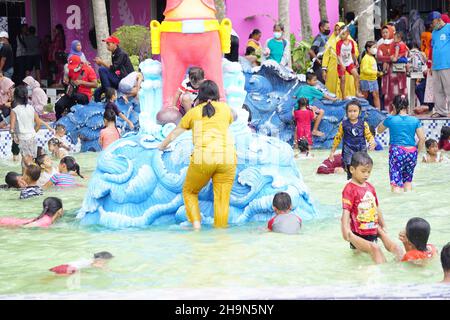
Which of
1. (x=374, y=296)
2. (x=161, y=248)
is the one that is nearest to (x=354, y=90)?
(x=161, y=248)

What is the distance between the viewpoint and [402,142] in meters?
11.2

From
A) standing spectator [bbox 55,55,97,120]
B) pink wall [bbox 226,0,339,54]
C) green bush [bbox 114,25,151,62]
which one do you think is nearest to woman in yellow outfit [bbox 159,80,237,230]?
standing spectator [bbox 55,55,97,120]

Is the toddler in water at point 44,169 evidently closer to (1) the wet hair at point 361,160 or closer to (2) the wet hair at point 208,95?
(2) the wet hair at point 208,95

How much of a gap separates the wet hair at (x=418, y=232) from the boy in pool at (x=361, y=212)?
26 cm

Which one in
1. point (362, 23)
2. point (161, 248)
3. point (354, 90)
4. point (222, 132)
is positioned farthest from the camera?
point (362, 23)

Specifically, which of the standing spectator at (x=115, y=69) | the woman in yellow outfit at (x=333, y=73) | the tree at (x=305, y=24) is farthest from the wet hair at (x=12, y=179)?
the tree at (x=305, y=24)

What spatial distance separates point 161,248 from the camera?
8445 millimetres

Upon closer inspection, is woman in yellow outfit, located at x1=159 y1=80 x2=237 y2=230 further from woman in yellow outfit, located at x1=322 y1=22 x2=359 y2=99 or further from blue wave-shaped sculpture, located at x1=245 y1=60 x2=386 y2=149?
woman in yellow outfit, located at x1=322 y1=22 x2=359 y2=99

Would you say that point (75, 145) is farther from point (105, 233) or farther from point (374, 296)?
point (374, 296)

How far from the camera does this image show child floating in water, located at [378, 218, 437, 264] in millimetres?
7425

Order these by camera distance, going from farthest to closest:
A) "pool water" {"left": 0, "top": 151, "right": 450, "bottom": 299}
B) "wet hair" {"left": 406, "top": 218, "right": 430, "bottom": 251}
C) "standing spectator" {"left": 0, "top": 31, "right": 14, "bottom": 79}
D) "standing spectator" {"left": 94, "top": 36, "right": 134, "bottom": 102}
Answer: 1. "standing spectator" {"left": 0, "top": 31, "right": 14, "bottom": 79}
2. "standing spectator" {"left": 94, "top": 36, "right": 134, "bottom": 102}
3. "wet hair" {"left": 406, "top": 218, "right": 430, "bottom": 251}
4. "pool water" {"left": 0, "top": 151, "right": 450, "bottom": 299}

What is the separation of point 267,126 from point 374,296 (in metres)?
11.6

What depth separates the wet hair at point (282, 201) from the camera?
9125mm

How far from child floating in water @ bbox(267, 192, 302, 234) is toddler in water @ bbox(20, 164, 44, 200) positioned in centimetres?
358
